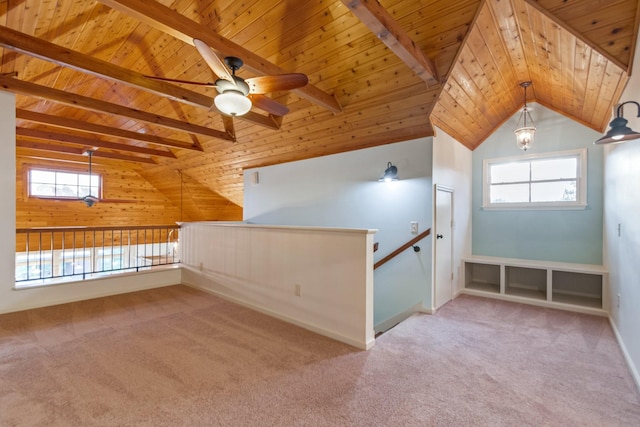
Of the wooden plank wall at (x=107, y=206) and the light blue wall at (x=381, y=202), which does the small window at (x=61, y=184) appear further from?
the light blue wall at (x=381, y=202)

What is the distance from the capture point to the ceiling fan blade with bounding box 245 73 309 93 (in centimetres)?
224

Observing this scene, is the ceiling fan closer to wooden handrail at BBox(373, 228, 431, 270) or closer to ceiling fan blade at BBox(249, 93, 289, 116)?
ceiling fan blade at BBox(249, 93, 289, 116)

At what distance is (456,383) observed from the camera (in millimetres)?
2129

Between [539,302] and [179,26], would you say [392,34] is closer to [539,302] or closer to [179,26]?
[179,26]

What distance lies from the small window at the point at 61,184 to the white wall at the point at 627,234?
984 centimetres

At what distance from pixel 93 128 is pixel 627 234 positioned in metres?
7.21

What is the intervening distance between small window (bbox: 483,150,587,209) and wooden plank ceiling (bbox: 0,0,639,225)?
1.81ft

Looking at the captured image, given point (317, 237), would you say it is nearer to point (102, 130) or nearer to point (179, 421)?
point (179, 421)

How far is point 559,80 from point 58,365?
5751 millimetres

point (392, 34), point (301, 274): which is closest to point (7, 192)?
point (301, 274)

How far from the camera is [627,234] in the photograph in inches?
98.4

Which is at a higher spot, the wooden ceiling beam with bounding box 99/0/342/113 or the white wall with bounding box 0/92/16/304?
the wooden ceiling beam with bounding box 99/0/342/113

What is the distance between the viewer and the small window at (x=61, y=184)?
6.88m

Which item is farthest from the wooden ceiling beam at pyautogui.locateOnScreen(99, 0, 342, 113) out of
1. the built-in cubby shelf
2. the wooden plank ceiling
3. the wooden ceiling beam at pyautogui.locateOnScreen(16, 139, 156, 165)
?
the wooden ceiling beam at pyautogui.locateOnScreen(16, 139, 156, 165)
